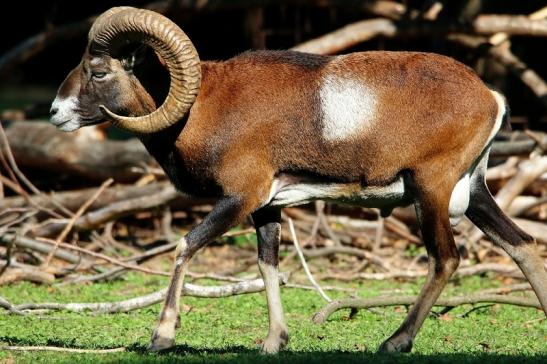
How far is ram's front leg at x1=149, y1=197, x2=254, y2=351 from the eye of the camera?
735 centimetres

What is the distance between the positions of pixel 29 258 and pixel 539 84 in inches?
248

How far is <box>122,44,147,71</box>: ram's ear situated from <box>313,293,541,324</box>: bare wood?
8.39 feet

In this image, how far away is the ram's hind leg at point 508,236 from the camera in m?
8.09

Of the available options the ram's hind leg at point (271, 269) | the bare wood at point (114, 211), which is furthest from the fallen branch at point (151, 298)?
the bare wood at point (114, 211)

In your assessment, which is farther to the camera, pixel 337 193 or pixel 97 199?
pixel 97 199

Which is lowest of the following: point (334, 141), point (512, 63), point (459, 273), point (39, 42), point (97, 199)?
point (97, 199)

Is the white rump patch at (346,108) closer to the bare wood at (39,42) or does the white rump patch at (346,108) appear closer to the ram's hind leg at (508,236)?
the ram's hind leg at (508,236)

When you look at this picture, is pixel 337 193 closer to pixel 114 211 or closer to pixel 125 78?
pixel 125 78

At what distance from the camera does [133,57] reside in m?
8.29

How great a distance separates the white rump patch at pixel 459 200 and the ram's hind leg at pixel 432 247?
0.30 metres

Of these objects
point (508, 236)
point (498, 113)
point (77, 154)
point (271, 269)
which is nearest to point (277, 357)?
point (271, 269)

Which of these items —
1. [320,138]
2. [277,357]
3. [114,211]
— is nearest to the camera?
[277,357]

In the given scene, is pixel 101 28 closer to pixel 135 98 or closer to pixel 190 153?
pixel 135 98

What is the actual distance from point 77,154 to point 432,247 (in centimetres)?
651
